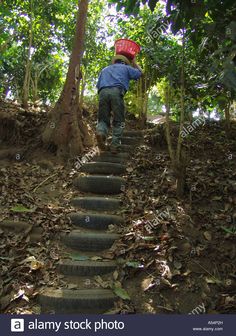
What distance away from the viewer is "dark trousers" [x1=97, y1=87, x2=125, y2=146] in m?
6.10

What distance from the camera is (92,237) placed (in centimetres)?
434

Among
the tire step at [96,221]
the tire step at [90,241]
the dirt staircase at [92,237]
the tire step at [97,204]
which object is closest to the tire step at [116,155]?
the dirt staircase at [92,237]

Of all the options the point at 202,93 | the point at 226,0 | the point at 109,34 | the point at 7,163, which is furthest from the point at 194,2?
the point at 109,34

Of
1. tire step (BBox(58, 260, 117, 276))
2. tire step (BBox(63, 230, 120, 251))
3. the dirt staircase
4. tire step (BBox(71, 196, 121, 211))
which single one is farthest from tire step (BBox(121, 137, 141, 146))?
Answer: tire step (BBox(58, 260, 117, 276))

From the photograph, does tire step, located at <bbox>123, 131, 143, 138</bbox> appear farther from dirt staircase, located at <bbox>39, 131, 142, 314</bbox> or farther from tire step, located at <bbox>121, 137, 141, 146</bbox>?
dirt staircase, located at <bbox>39, 131, 142, 314</bbox>

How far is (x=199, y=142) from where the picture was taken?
21.6 feet

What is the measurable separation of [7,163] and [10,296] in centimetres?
279

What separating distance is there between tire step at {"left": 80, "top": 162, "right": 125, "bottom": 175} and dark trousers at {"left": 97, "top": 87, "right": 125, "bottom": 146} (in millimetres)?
451

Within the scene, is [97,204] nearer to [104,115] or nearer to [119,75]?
[104,115]

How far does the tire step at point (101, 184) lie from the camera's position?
545 centimetres

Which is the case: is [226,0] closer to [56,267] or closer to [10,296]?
[56,267]

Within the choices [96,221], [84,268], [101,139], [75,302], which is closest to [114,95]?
[101,139]

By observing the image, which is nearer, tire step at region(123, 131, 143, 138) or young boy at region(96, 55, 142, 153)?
young boy at region(96, 55, 142, 153)

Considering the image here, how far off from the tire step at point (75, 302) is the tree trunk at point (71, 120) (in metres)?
3.03
